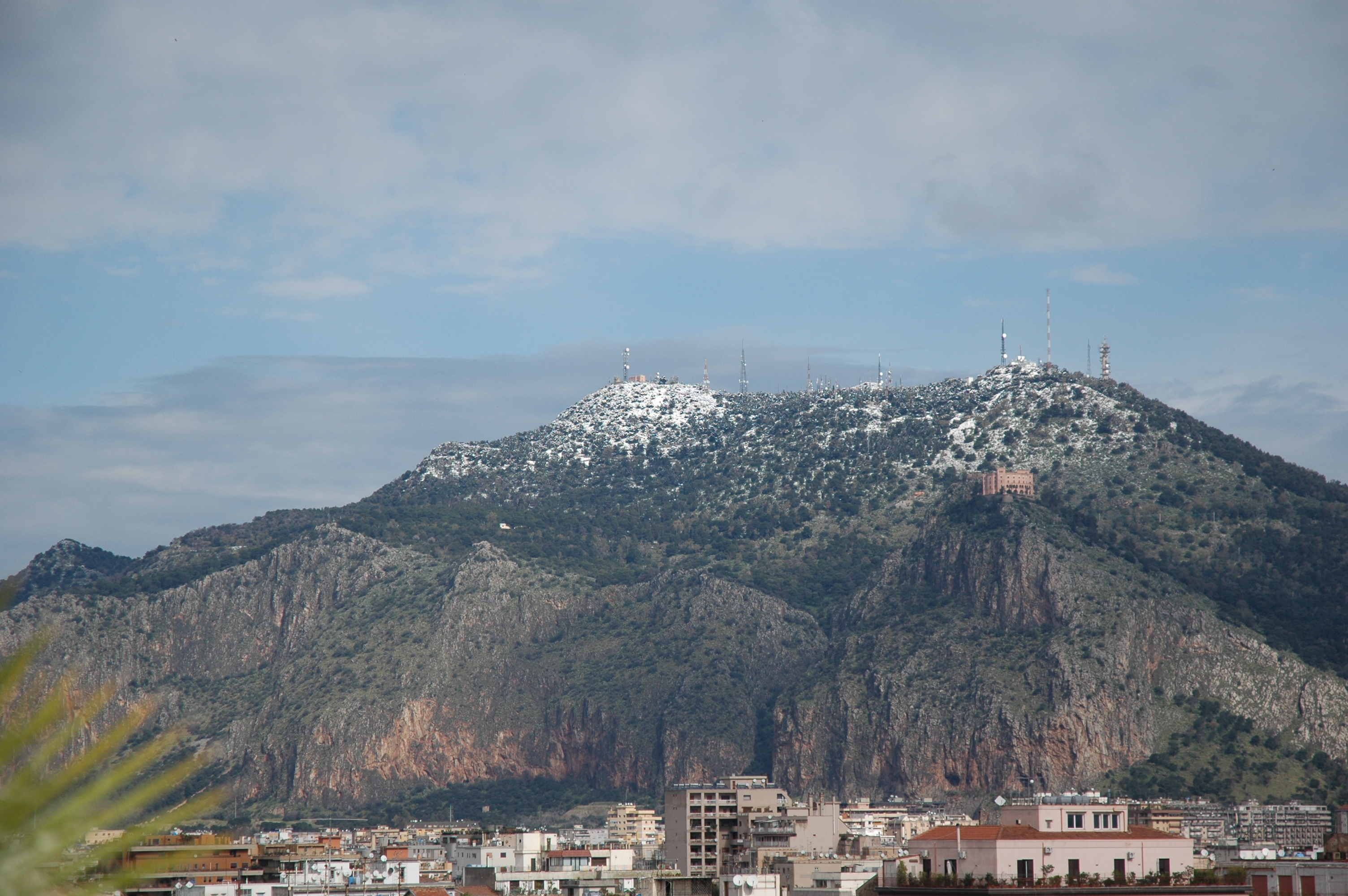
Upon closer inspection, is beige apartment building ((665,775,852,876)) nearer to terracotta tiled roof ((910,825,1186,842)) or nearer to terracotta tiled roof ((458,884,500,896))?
terracotta tiled roof ((458,884,500,896))

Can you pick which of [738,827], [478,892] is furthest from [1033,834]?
[738,827]

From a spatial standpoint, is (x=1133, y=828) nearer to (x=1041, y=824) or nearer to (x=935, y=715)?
(x=1041, y=824)

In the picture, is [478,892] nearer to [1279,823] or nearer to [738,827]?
[738,827]

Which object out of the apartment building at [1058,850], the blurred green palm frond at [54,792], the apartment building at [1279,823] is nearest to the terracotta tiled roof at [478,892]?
the apartment building at [1058,850]

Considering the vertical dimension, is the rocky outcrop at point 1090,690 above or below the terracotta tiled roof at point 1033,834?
above

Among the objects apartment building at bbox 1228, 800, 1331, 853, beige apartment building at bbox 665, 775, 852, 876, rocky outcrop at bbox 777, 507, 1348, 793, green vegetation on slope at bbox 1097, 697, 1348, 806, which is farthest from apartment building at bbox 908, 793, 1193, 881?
rocky outcrop at bbox 777, 507, 1348, 793

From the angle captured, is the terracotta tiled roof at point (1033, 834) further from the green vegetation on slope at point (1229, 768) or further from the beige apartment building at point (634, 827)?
the green vegetation on slope at point (1229, 768)

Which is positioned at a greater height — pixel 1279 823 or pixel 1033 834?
pixel 1033 834

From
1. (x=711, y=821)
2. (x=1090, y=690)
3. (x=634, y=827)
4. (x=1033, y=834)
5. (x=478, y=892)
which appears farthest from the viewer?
(x=1090, y=690)
